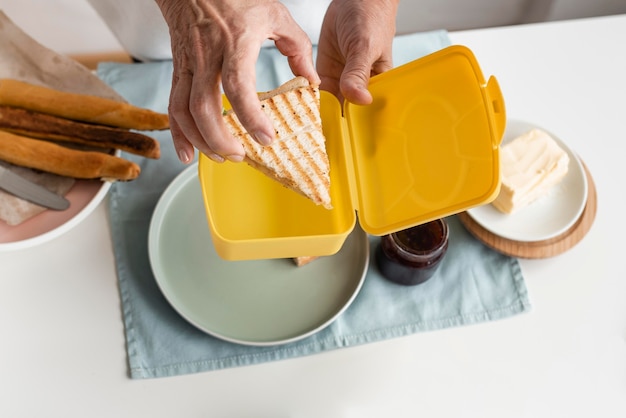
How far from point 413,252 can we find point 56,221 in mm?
677

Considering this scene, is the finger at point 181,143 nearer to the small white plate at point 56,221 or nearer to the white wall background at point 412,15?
the small white plate at point 56,221

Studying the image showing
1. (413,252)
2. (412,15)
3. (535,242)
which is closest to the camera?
(413,252)

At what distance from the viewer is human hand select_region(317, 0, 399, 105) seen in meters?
0.90

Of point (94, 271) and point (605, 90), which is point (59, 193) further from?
point (605, 90)

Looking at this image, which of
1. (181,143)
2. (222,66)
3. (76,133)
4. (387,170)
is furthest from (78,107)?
(387,170)

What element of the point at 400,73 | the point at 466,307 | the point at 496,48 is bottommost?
the point at 466,307

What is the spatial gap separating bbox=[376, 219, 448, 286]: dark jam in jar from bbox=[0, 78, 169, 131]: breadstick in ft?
1.68

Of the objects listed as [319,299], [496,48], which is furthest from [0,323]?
[496,48]

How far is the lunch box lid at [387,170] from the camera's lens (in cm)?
77

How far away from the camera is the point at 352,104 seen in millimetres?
929

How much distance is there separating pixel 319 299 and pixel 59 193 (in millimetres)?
549

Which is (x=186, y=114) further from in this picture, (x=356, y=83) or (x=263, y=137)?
(x=356, y=83)

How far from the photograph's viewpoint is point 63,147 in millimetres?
1072

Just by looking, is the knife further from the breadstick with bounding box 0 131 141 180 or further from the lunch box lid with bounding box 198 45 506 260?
the lunch box lid with bounding box 198 45 506 260
